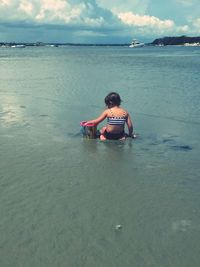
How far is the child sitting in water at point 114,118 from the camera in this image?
960cm

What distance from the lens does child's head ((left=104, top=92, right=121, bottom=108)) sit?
9562mm

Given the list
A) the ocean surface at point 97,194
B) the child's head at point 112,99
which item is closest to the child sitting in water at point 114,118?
the child's head at point 112,99

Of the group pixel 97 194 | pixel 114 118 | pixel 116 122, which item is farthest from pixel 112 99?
pixel 97 194

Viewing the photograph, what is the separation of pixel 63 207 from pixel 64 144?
365 centimetres

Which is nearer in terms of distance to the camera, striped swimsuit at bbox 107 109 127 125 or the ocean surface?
the ocean surface

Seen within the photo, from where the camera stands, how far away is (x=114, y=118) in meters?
9.66

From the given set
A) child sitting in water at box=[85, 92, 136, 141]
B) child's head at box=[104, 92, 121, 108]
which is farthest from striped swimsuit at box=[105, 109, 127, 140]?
child's head at box=[104, 92, 121, 108]

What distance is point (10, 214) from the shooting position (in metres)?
5.63

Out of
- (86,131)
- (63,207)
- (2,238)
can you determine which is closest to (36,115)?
(86,131)

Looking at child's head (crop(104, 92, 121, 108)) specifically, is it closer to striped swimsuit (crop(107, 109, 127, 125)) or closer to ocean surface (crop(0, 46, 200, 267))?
striped swimsuit (crop(107, 109, 127, 125))

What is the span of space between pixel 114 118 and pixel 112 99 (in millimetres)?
454

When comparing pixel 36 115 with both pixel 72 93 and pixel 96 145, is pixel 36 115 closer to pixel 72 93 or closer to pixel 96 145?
pixel 96 145

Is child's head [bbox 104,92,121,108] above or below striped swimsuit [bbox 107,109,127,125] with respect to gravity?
above

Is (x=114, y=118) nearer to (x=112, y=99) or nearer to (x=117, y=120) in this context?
(x=117, y=120)
